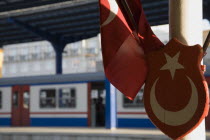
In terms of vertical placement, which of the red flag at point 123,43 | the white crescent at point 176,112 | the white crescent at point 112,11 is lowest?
the white crescent at point 176,112

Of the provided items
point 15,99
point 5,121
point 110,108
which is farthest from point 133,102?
point 5,121

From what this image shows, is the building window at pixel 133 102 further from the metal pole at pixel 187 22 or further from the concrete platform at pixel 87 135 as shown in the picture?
the metal pole at pixel 187 22

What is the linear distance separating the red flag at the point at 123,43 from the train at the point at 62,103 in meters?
13.2

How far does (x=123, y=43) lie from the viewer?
2.12 m

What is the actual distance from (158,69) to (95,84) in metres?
14.6

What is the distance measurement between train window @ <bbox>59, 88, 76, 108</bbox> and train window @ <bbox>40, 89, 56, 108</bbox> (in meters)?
0.37

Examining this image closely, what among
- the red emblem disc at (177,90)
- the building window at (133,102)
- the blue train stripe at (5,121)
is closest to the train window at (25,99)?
the blue train stripe at (5,121)

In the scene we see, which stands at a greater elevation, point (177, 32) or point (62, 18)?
point (62, 18)

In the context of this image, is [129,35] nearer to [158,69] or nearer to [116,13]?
[116,13]

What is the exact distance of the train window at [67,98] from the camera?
16.7 metres

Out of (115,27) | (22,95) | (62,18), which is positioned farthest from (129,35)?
(62,18)

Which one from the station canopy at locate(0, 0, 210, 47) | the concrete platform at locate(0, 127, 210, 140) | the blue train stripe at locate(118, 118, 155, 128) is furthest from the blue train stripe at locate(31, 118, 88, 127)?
the station canopy at locate(0, 0, 210, 47)

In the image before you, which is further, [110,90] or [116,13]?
[110,90]

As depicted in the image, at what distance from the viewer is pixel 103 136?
13094mm
